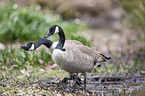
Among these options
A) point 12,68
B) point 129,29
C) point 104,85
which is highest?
point 129,29

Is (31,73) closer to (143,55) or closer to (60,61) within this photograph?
(60,61)

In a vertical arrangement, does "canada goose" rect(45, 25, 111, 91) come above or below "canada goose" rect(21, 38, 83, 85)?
below

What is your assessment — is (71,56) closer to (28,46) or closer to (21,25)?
(28,46)

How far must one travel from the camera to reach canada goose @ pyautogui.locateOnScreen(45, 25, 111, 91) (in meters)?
4.14

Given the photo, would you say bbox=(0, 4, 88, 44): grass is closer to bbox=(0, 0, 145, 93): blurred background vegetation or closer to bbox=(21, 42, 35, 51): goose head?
bbox=(0, 0, 145, 93): blurred background vegetation

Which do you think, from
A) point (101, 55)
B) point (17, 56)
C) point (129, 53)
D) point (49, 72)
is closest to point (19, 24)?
point (17, 56)

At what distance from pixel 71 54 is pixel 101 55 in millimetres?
942

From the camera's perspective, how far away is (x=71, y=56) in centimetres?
423

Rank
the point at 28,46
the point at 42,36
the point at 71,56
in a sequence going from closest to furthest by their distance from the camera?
1. the point at 28,46
2. the point at 71,56
3. the point at 42,36

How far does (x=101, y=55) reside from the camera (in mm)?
4918

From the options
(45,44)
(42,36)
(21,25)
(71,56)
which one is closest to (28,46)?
(45,44)

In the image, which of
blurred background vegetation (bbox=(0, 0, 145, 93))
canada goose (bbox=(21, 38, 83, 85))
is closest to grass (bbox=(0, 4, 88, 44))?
blurred background vegetation (bbox=(0, 0, 145, 93))

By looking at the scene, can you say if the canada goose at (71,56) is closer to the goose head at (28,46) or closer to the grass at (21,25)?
the goose head at (28,46)

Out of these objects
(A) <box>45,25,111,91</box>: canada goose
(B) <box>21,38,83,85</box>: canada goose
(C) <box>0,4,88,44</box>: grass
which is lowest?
(A) <box>45,25,111,91</box>: canada goose
